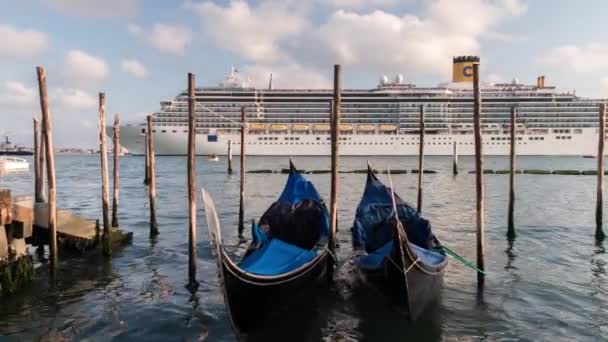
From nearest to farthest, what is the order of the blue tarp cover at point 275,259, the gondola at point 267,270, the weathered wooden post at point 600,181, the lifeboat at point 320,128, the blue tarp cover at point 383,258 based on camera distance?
the gondola at point 267,270, the blue tarp cover at point 275,259, the blue tarp cover at point 383,258, the weathered wooden post at point 600,181, the lifeboat at point 320,128

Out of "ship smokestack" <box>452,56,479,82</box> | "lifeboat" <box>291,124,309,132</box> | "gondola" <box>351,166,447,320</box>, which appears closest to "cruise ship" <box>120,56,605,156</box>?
"lifeboat" <box>291,124,309,132</box>

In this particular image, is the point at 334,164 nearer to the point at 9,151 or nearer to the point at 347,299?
the point at 347,299

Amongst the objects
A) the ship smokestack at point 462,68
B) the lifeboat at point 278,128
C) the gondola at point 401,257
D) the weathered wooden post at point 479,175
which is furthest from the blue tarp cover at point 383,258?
the ship smokestack at point 462,68

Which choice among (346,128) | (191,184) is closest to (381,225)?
(191,184)

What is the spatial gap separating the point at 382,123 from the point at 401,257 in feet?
175

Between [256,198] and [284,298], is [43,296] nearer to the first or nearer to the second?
[284,298]

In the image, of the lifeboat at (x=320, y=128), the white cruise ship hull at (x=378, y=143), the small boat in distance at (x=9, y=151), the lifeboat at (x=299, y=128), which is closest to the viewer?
the white cruise ship hull at (x=378, y=143)

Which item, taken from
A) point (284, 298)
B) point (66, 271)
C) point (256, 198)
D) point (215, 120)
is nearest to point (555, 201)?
point (256, 198)

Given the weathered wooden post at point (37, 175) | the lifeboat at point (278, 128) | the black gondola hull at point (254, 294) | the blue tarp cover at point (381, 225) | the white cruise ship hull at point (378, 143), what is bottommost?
the black gondola hull at point (254, 294)

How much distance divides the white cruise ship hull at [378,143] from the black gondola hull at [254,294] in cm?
5055

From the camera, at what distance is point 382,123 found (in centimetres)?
5800

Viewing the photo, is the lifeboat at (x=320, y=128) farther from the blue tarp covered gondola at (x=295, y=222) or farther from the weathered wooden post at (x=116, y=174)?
the blue tarp covered gondola at (x=295, y=222)

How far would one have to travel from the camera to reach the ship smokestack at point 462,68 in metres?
61.2

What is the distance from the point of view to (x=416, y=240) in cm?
848
